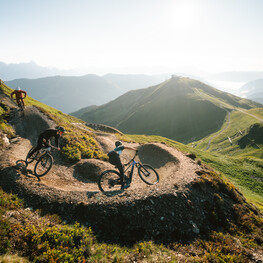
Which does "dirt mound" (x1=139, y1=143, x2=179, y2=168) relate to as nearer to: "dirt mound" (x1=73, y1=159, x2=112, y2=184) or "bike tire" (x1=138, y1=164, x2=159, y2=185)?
"bike tire" (x1=138, y1=164, x2=159, y2=185)

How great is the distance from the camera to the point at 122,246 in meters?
7.45

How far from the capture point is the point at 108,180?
438 inches

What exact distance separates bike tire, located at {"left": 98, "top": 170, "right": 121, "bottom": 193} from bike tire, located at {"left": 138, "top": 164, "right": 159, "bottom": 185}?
1975 mm

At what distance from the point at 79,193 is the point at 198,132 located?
116 meters

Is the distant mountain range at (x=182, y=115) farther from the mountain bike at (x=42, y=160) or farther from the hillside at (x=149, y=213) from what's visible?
the mountain bike at (x=42, y=160)

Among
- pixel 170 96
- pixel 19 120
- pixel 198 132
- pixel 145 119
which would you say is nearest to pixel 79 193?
pixel 19 120

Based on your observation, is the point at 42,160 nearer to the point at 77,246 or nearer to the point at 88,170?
the point at 88,170

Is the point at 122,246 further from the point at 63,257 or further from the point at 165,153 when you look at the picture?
the point at 165,153

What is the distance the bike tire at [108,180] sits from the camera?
11.0 meters

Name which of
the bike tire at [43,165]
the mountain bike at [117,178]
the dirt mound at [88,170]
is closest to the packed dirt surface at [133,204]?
the dirt mound at [88,170]

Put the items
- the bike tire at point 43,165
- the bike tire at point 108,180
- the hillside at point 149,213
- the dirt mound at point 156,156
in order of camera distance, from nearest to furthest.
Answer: the hillside at point 149,213
the bike tire at point 108,180
the bike tire at point 43,165
the dirt mound at point 156,156

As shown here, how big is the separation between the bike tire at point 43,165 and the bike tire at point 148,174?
7.55m

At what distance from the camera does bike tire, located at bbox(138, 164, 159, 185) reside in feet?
40.2

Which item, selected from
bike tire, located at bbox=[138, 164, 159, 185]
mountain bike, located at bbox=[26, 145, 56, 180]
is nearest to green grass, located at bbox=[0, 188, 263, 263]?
mountain bike, located at bbox=[26, 145, 56, 180]
